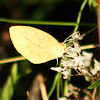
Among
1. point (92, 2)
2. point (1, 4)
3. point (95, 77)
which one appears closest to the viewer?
point (95, 77)

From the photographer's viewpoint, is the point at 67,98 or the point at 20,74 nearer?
the point at 67,98

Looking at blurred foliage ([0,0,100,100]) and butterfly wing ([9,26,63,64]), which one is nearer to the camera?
butterfly wing ([9,26,63,64])

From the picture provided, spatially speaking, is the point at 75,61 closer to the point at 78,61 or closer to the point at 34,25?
the point at 78,61

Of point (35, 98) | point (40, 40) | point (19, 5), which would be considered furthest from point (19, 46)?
point (19, 5)

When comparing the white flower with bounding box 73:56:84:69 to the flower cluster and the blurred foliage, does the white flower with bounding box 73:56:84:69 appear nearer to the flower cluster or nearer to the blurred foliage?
the flower cluster

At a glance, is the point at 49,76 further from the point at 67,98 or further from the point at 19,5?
the point at 19,5

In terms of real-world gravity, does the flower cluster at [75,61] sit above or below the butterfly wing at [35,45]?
below

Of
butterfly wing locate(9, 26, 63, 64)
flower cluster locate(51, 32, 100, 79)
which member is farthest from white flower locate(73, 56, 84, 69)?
butterfly wing locate(9, 26, 63, 64)

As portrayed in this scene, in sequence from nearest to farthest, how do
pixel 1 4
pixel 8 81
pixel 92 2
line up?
pixel 92 2 < pixel 8 81 < pixel 1 4

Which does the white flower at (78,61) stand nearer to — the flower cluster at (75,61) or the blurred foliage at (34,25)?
the flower cluster at (75,61)

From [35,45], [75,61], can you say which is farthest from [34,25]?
[75,61]

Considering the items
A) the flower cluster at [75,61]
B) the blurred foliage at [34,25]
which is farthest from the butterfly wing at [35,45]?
the blurred foliage at [34,25]
